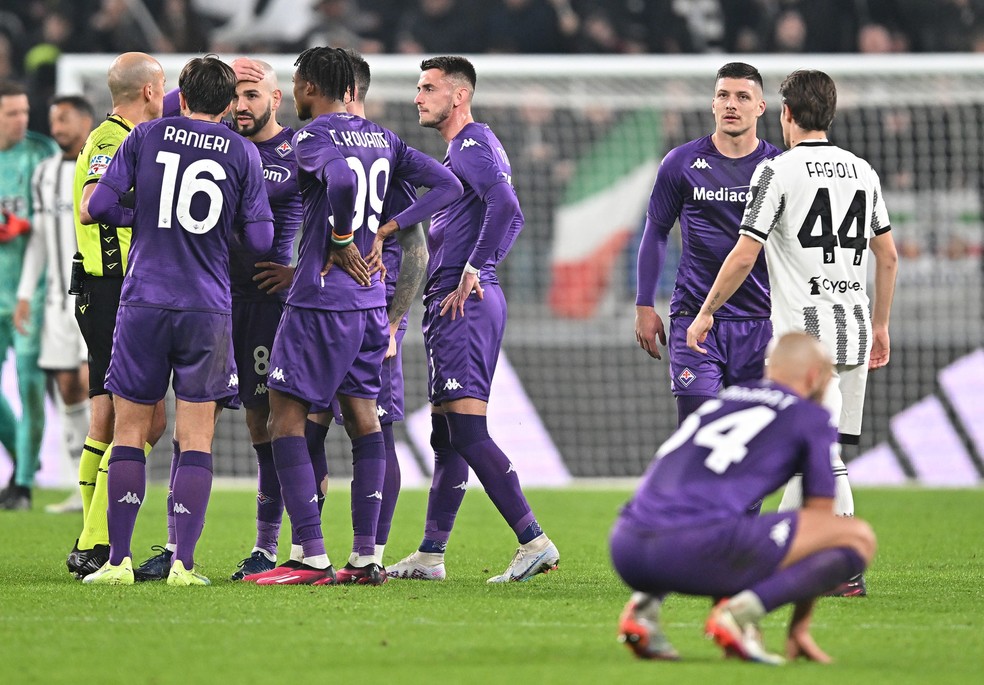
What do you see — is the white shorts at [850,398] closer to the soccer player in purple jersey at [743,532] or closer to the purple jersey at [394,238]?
the soccer player in purple jersey at [743,532]

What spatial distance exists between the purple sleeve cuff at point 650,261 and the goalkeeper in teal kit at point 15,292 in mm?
5148

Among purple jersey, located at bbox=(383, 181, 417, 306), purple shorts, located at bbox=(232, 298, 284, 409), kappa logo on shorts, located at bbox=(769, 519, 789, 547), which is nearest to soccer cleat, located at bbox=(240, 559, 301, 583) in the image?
purple shorts, located at bbox=(232, 298, 284, 409)

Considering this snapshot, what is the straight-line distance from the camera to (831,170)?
600 centimetres

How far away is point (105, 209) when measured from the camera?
5836 millimetres

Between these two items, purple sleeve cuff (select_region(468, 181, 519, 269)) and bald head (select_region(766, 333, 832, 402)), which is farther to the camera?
purple sleeve cuff (select_region(468, 181, 519, 269))

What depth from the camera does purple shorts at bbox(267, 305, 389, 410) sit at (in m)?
6.05

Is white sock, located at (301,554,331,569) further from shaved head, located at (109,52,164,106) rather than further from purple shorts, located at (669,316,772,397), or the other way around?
shaved head, located at (109,52,164,106)

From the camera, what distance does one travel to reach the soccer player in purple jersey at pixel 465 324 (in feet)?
21.5

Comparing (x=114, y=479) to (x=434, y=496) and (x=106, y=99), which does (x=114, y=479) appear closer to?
(x=434, y=496)

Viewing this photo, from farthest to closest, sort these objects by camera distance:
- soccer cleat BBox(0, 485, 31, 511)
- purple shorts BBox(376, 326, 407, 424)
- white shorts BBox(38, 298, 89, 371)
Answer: white shorts BBox(38, 298, 89, 371), soccer cleat BBox(0, 485, 31, 511), purple shorts BBox(376, 326, 407, 424)

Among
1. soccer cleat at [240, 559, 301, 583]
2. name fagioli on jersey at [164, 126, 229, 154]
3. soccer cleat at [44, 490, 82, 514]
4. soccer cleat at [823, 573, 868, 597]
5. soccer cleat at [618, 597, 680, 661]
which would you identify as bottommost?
soccer cleat at [44, 490, 82, 514]

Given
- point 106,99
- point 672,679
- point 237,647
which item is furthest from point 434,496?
point 106,99

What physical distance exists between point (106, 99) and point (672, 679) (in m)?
9.38

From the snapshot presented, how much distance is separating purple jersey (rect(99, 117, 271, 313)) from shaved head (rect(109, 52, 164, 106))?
0.54m
